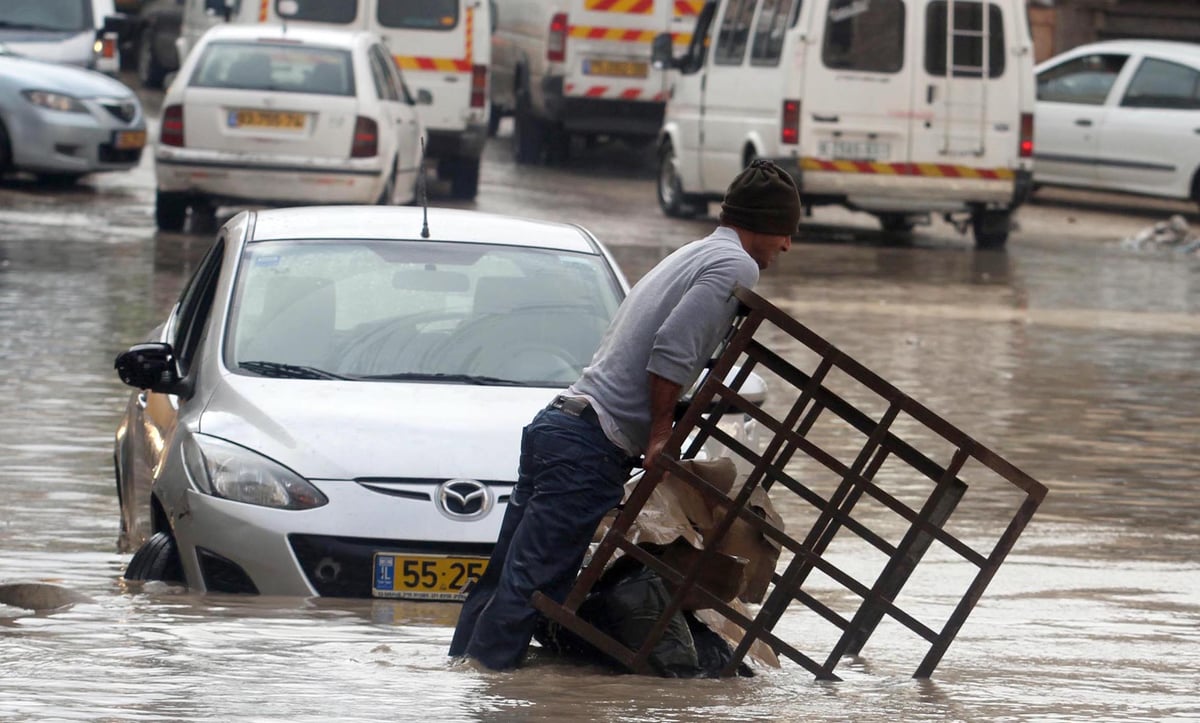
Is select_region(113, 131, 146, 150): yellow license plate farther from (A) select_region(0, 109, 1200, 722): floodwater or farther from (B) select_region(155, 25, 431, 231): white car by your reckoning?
(B) select_region(155, 25, 431, 231): white car

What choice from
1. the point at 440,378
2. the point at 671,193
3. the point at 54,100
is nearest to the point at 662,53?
the point at 671,193

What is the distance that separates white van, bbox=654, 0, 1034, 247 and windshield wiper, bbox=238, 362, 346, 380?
1322cm

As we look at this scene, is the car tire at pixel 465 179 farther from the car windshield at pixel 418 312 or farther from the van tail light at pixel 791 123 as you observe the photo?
the car windshield at pixel 418 312

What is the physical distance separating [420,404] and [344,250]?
1.01 m

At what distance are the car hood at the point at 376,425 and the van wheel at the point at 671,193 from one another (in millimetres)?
15423

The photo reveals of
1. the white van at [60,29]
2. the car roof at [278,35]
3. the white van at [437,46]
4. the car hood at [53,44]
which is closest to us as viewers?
the car roof at [278,35]

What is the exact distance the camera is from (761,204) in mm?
5289

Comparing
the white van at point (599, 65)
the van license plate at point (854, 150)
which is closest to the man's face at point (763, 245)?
the van license plate at point (854, 150)

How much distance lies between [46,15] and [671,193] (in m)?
6.41

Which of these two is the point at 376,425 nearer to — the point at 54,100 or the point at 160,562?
the point at 160,562

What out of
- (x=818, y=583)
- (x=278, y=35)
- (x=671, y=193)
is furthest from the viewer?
(x=671, y=193)

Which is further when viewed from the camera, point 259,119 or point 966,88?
point 966,88

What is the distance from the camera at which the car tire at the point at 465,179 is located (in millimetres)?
22141

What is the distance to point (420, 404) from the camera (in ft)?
21.8
